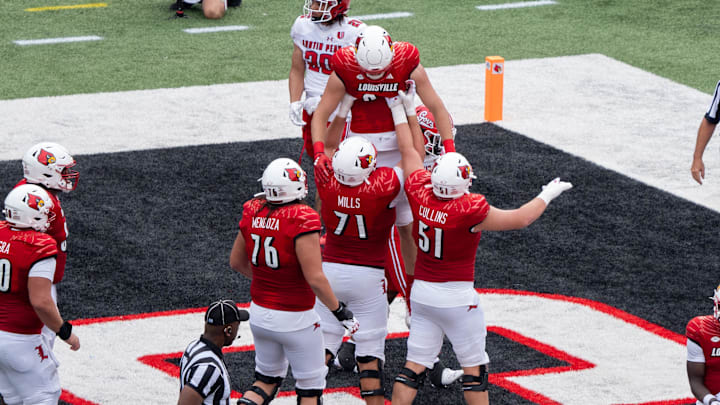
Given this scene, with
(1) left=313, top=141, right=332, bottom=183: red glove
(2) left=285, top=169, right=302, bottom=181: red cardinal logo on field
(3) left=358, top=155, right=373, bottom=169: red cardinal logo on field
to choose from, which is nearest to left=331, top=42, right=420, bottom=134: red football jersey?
(1) left=313, top=141, right=332, bottom=183: red glove

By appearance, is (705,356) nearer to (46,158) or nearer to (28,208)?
(28,208)

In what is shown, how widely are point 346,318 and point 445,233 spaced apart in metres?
0.83

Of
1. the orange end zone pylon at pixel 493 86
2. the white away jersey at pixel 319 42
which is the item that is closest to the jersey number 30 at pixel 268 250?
the white away jersey at pixel 319 42

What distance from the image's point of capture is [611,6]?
20.6 m

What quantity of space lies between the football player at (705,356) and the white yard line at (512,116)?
5373 mm

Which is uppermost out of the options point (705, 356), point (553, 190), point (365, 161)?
point (365, 161)

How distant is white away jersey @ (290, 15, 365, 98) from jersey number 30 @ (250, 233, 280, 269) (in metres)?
3.76

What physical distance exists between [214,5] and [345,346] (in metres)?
12.2

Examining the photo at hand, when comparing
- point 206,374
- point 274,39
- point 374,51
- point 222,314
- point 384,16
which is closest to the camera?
point 206,374

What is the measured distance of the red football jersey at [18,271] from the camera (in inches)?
268

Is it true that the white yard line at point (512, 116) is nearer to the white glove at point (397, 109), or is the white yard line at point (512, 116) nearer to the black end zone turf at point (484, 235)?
the black end zone turf at point (484, 235)

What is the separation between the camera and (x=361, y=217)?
760 cm

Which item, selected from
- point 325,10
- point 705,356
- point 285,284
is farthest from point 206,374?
point 325,10

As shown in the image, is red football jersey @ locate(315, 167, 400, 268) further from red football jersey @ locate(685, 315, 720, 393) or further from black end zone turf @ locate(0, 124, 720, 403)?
red football jersey @ locate(685, 315, 720, 393)
